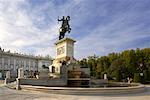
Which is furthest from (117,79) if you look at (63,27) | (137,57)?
(63,27)

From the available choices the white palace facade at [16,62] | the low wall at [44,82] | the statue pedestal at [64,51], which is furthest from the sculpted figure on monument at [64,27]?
the white palace facade at [16,62]

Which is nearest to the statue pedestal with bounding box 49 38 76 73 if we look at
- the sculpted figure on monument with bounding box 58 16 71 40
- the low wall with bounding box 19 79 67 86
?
the sculpted figure on monument with bounding box 58 16 71 40

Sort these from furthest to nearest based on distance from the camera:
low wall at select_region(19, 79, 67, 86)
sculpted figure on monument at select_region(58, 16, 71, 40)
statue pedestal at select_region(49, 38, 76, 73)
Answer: sculpted figure on monument at select_region(58, 16, 71, 40) < statue pedestal at select_region(49, 38, 76, 73) < low wall at select_region(19, 79, 67, 86)

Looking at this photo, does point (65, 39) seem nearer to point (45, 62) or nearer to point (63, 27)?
point (63, 27)

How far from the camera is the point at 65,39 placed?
3150cm

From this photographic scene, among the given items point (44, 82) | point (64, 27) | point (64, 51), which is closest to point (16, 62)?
point (64, 27)

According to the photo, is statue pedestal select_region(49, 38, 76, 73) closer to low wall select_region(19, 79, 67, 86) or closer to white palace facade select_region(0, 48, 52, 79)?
low wall select_region(19, 79, 67, 86)

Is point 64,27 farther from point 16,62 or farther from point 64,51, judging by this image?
point 16,62

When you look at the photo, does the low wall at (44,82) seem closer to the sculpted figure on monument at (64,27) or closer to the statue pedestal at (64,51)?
the statue pedestal at (64,51)

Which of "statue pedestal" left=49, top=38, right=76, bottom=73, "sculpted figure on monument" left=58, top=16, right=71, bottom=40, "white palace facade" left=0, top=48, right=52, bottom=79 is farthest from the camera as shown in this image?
"white palace facade" left=0, top=48, right=52, bottom=79

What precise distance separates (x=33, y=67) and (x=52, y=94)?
11886 cm

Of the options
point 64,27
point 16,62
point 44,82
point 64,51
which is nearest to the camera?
point 44,82

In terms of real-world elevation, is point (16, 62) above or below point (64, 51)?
above

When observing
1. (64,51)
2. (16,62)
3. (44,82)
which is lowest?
(44,82)
